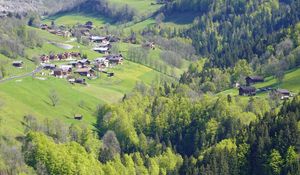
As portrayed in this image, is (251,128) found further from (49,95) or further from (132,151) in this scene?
(49,95)

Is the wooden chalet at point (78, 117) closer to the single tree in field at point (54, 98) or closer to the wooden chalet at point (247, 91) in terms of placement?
the single tree in field at point (54, 98)

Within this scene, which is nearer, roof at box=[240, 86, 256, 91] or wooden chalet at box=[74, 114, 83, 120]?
wooden chalet at box=[74, 114, 83, 120]

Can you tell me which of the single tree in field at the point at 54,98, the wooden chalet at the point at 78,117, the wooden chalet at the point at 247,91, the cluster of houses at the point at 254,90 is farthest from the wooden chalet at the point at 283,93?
the single tree in field at the point at 54,98

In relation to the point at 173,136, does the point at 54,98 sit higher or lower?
higher

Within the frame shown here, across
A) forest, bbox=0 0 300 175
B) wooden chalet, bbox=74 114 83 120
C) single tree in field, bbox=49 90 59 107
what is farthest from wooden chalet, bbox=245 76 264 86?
single tree in field, bbox=49 90 59 107

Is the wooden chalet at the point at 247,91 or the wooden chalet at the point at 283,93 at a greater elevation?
the wooden chalet at the point at 283,93

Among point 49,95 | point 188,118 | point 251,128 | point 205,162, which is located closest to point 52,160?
point 205,162

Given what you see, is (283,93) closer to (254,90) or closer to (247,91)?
(254,90)

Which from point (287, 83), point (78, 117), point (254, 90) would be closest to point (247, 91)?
point (254, 90)


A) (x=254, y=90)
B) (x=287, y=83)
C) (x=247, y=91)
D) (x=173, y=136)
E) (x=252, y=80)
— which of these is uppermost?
(x=287, y=83)

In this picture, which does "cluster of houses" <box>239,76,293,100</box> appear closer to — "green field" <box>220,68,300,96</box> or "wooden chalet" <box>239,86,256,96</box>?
"wooden chalet" <box>239,86,256,96</box>
